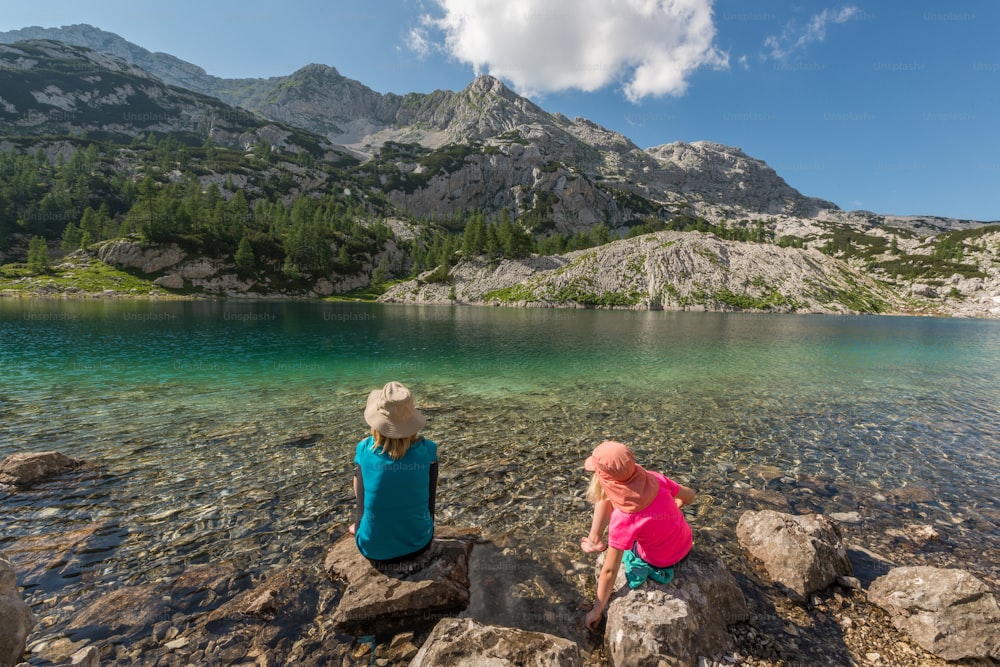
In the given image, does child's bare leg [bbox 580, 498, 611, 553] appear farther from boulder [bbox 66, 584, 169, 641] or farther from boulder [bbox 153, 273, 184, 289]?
boulder [bbox 153, 273, 184, 289]

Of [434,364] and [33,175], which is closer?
[434,364]

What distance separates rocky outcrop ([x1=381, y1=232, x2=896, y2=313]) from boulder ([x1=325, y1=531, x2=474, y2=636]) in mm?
130332

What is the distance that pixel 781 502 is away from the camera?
476 inches

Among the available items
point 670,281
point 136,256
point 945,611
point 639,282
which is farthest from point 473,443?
point 136,256

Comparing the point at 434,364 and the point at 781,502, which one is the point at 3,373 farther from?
the point at 781,502

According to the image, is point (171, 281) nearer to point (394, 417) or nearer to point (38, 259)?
point (38, 259)

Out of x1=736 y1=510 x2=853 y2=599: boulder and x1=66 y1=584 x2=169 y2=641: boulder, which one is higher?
x1=736 y1=510 x2=853 y2=599: boulder

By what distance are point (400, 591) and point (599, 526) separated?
3.77 m

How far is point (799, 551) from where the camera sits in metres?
8.45

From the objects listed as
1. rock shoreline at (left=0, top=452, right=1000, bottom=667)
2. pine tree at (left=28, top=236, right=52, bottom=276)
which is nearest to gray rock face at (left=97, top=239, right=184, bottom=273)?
pine tree at (left=28, top=236, right=52, bottom=276)

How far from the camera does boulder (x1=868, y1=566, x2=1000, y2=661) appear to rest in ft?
21.4

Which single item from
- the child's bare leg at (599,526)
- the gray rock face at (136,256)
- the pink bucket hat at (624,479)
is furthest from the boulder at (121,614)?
the gray rock face at (136,256)

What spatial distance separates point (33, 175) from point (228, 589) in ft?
879

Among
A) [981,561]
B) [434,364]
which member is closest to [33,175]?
[434,364]
